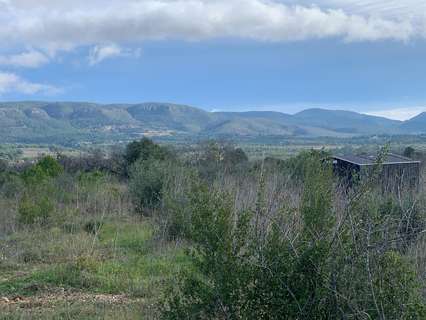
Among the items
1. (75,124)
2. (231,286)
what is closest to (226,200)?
(231,286)

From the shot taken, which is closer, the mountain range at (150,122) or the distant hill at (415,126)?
the distant hill at (415,126)

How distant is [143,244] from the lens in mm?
12398

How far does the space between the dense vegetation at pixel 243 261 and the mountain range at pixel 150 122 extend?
88.7 m

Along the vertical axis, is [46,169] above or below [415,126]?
below

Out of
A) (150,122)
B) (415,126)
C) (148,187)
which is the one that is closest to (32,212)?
(148,187)

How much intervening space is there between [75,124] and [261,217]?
140 metres

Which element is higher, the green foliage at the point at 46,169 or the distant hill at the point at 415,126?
the distant hill at the point at 415,126

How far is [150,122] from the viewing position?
146125 millimetres

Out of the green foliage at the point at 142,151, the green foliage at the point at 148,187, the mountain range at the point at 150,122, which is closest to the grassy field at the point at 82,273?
the green foliage at the point at 148,187

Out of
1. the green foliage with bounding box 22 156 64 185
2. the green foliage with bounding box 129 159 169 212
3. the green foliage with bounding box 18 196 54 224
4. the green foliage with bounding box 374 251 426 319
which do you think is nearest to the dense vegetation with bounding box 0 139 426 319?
the green foliage with bounding box 374 251 426 319

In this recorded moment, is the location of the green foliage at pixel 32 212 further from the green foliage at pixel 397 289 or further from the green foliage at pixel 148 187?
the green foliage at pixel 397 289

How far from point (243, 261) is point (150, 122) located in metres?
143

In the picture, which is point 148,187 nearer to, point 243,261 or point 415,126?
point 243,261

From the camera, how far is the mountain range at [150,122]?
11452cm
